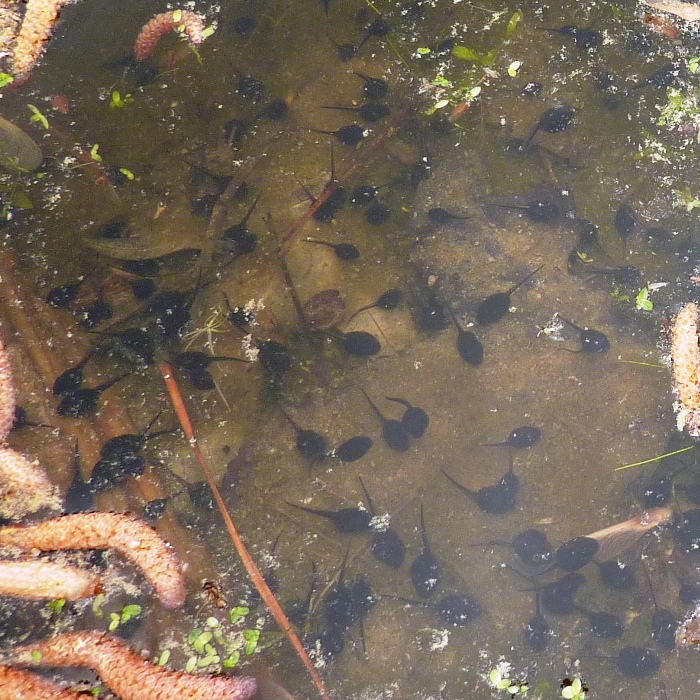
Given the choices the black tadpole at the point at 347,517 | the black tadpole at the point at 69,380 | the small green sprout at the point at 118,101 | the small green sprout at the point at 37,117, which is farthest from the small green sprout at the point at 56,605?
the small green sprout at the point at 118,101

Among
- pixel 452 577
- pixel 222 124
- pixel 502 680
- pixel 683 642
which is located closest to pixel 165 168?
pixel 222 124

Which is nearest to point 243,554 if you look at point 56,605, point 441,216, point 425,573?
point 56,605

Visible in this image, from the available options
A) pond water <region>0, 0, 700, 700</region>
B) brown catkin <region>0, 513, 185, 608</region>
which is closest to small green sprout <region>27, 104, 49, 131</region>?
pond water <region>0, 0, 700, 700</region>

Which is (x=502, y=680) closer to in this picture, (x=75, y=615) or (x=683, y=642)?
(x=683, y=642)

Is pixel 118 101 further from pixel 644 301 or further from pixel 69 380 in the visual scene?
pixel 644 301

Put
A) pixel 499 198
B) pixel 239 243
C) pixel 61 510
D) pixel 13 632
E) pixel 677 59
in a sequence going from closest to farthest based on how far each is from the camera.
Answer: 1. pixel 13 632
2. pixel 61 510
3. pixel 239 243
4. pixel 499 198
5. pixel 677 59

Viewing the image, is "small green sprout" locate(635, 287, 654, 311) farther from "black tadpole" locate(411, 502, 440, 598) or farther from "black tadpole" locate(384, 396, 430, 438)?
"black tadpole" locate(411, 502, 440, 598)
